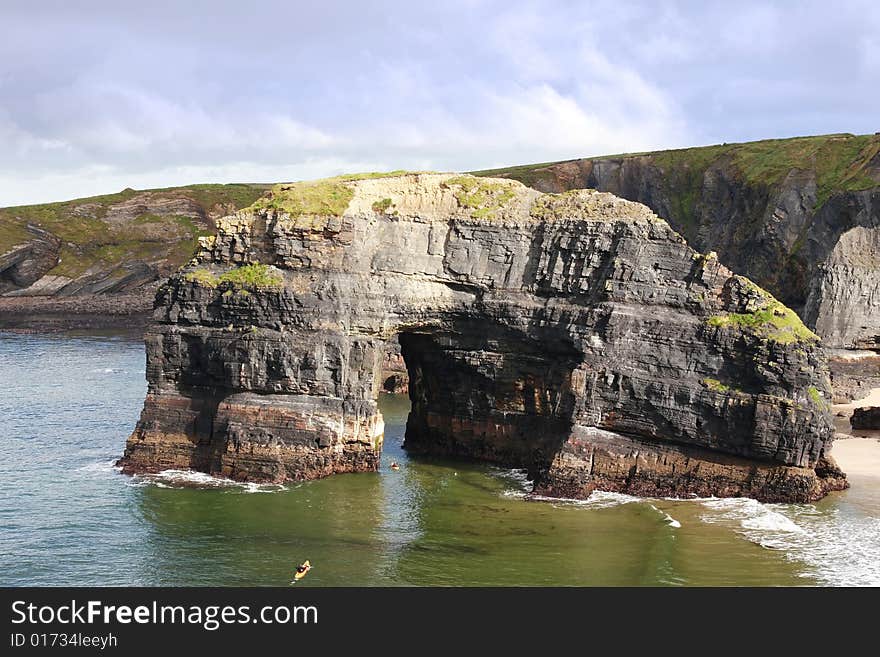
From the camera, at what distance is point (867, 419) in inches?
2286

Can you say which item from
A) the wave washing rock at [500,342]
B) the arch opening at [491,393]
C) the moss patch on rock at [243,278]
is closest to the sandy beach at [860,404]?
the wave washing rock at [500,342]

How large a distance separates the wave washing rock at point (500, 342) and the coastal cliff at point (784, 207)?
35.2 m

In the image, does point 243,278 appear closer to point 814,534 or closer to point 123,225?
point 814,534

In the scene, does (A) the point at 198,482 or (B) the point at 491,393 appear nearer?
(A) the point at 198,482

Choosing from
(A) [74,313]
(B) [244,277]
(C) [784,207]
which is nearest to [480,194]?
(B) [244,277]

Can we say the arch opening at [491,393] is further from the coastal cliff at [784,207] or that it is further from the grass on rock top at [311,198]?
the coastal cliff at [784,207]

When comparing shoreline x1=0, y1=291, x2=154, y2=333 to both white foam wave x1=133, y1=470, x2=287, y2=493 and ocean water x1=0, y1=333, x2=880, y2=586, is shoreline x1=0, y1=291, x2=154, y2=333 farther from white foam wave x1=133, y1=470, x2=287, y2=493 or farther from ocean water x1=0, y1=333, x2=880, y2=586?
white foam wave x1=133, y1=470, x2=287, y2=493

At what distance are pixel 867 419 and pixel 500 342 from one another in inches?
1076

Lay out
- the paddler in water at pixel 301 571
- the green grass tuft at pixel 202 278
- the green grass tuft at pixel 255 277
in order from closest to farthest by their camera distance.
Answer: the paddler in water at pixel 301 571, the green grass tuft at pixel 255 277, the green grass tuft at pixel 202 278

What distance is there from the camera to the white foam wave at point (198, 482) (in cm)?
4191

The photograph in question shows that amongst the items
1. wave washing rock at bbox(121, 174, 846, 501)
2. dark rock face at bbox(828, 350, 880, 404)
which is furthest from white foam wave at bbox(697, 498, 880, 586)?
dark rock face at bbox(828, 350, 880, 404)

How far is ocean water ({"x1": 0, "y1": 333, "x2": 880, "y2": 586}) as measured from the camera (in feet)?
104

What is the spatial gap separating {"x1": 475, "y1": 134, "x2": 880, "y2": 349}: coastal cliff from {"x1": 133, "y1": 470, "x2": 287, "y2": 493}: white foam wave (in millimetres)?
51413

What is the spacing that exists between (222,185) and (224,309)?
139 meters
